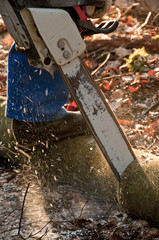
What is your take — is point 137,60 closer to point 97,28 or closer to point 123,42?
point 123,42

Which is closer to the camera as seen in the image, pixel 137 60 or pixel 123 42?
pixel 137 60

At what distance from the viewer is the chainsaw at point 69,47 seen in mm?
1985

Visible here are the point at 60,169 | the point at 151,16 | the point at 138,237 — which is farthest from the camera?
the point at 151,16

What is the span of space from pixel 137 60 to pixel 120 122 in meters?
0.84

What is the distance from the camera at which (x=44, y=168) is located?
2758 mm

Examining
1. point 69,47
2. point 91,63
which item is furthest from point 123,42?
Result: point 69,47

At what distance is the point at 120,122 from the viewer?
3.23m

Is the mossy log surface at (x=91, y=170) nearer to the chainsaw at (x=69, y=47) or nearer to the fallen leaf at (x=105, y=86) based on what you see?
the chainsaw at (x=69, y=47)

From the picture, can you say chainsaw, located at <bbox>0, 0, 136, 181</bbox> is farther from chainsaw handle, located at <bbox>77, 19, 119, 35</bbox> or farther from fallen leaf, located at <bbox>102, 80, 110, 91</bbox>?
fallen leaf, located at <bbox>102, 80, 110, 91</bbox>

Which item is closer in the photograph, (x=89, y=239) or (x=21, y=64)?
(x=89, y=239)

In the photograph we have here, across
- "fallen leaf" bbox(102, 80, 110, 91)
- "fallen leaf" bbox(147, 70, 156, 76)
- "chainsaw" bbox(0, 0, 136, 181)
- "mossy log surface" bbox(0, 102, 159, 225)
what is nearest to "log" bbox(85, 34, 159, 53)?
"fallen leaf" bbox(147, 70, 156, 76)

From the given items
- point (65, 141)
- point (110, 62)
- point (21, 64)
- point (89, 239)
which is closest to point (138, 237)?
point (89, 239)

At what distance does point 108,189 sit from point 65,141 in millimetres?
466

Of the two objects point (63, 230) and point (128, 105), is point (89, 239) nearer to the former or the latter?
point (63, 230)
